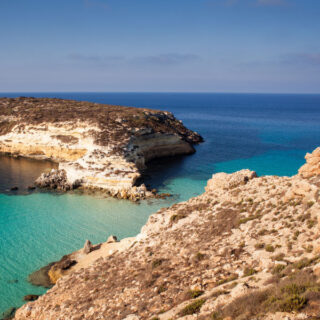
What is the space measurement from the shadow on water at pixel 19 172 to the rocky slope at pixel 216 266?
2316cm

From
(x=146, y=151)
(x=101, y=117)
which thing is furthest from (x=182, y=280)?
(x=101, y=117)

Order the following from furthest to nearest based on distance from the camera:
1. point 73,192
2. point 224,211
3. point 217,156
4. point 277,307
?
point 217,156 < point 73,192 < point 224,211 < point 277,307

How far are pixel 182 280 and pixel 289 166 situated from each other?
43.8 meters

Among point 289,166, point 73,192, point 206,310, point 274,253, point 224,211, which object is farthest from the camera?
point 289,166

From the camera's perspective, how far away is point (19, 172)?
4794 centimetres

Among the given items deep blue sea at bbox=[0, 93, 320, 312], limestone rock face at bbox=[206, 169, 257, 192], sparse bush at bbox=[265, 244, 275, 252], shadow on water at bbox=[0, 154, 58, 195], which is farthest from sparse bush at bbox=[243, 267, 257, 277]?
shadow on water at bbox=[0, 154, 58, 195]

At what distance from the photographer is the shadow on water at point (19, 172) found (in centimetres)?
4094

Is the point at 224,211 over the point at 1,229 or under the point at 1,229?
over

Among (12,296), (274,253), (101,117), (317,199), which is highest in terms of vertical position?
(101,117)

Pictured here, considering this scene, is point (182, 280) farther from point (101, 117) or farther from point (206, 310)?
point (101, 117)

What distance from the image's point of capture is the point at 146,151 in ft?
185

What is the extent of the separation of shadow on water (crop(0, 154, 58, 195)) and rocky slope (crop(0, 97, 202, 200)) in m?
2.08

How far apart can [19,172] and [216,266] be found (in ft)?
137

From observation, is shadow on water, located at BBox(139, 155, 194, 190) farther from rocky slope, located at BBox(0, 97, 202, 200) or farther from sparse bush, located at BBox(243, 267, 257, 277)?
sparse bush, located at BBox(243, 267, 257, 277)
